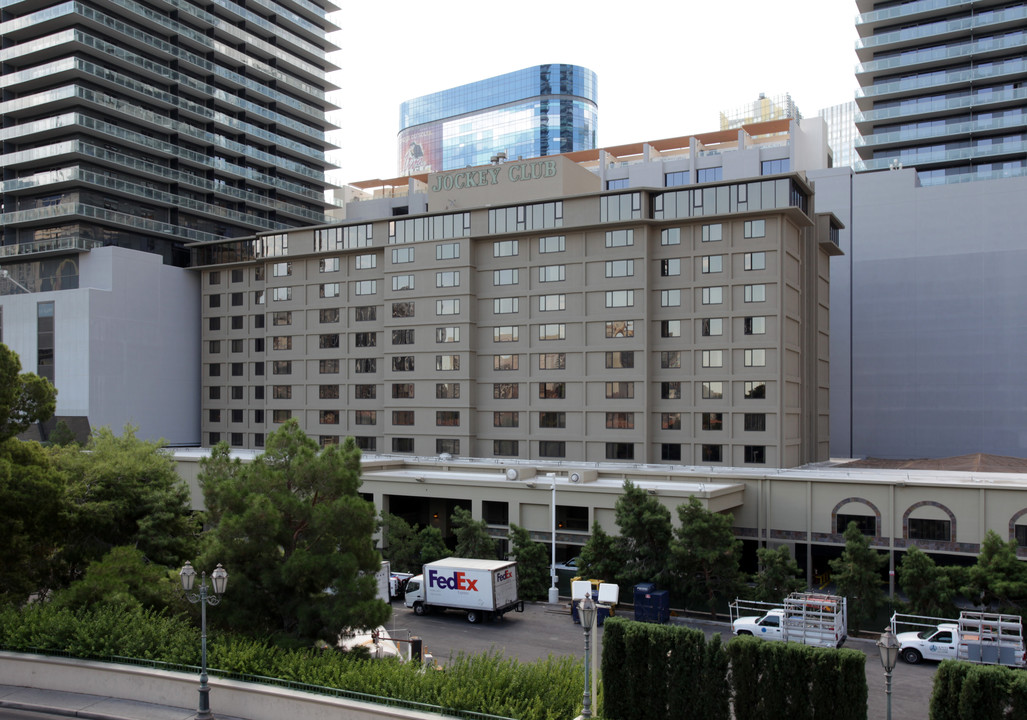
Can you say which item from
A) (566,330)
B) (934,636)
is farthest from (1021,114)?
(934,636)

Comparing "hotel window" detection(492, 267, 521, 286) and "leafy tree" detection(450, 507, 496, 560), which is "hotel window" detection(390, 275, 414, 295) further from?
"leafy tree" detection(450, 507, 496, 560)

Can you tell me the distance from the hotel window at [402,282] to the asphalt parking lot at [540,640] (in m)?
32.4

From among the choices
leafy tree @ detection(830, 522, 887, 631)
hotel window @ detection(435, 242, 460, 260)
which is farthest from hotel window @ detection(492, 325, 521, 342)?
leafy tree @ detection(830, 522, 887, 631)

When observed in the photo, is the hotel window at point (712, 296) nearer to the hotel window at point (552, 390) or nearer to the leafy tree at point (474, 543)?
the hotel window at point (552, 390)

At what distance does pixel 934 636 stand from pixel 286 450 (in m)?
27.8

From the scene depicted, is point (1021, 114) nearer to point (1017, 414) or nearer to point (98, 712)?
point (1017, 414)

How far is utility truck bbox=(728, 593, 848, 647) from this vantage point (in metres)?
36.0

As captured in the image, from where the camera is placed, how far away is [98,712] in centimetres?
2442

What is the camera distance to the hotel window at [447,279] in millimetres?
69688

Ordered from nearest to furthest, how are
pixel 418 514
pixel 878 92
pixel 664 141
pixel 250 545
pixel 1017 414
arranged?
pixel 250 545, pixel 418 514, pixel 1017 414, pixel 878 92, pixel 664 141

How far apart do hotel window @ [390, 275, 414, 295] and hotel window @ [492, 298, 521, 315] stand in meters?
7.69

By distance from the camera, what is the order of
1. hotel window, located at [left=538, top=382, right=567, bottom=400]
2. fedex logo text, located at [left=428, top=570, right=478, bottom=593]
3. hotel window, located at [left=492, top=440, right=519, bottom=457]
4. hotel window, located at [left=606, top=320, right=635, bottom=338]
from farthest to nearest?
1. hotel window, located at [left=492, top=440, right=519, bottom=457]
2. hotel window, located at [left=538, top=382, right=567, bottom=400]
3. hotel window, located at [left=606, top=320, right=635, bottom=338]
4. fedex logo text, located at [left=428, top=570, right=478, bottom=593]

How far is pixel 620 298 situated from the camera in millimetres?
64125

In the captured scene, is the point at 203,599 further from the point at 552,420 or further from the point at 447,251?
the point at 447,251
